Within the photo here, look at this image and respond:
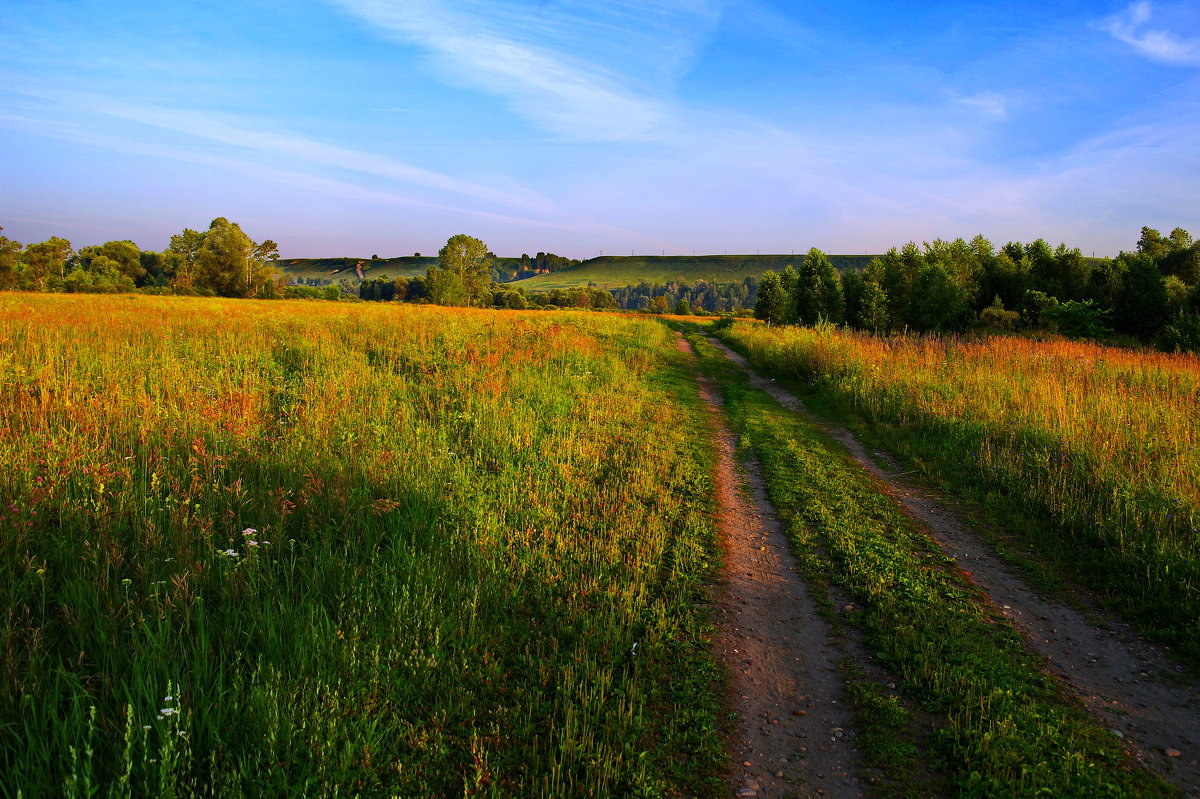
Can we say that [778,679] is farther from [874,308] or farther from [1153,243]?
[1153,243]

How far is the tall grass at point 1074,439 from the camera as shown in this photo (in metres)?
5.14

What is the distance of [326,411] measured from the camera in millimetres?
7371

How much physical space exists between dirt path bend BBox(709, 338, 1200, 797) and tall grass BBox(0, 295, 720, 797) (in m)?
2.54

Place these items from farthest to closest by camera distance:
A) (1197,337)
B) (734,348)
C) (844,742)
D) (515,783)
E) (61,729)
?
(734,348) → (1197,337) → (844,742) → (515,783) → (61,729)

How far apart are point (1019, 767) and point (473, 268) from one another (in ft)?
299

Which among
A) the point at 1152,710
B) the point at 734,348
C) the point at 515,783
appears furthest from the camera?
the point at 734,348

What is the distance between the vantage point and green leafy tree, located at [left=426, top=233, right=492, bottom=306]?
82.0m

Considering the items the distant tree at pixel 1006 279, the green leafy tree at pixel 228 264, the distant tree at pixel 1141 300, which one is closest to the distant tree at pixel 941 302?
the distant tree at pixel 1006 279

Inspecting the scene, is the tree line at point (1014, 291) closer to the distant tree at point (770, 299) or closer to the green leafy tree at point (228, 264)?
the distant tree at point (770, 299)

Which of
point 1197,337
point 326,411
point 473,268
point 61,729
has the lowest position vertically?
point 61,729

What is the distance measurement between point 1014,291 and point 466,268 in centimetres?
7271

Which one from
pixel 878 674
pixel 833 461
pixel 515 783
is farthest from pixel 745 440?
pixel 515 783

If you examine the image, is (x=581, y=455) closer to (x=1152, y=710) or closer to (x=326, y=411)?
(x=326, y=411)

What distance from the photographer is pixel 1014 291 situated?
Result: 125 feet
